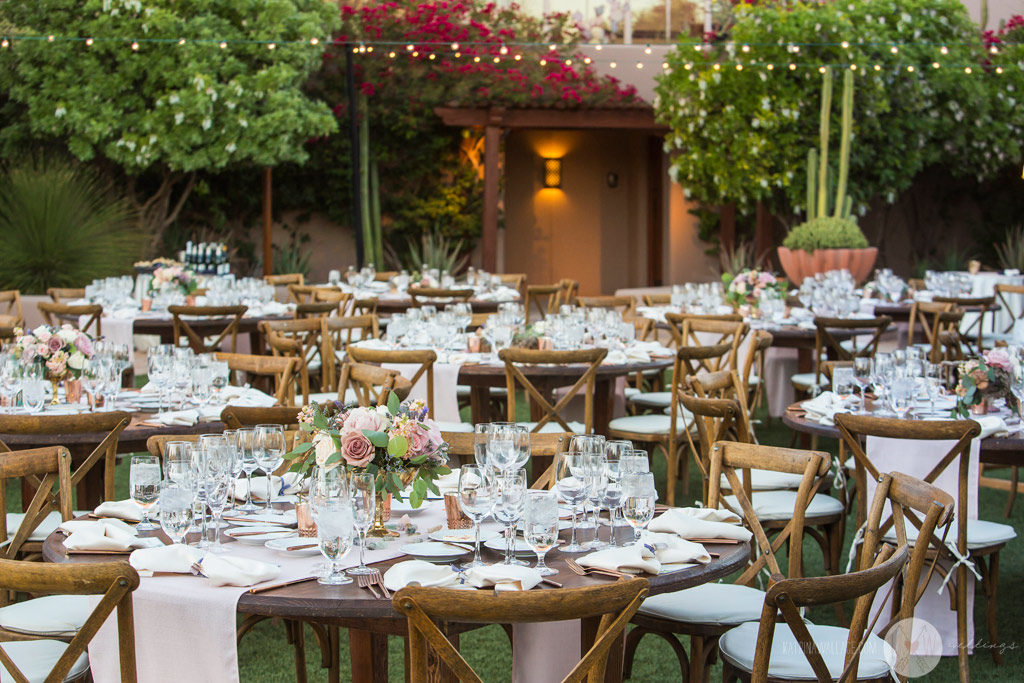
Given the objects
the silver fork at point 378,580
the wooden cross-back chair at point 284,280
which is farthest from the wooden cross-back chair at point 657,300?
the silver fork at point 378,580

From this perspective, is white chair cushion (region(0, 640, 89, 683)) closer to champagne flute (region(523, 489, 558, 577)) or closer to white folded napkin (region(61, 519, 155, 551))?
white folded napkin (region(61, 519, 155, 551))

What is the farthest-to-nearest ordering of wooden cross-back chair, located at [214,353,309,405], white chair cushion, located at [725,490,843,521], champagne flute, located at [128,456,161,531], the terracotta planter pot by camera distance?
the terracotta planter pot → wooden cross-back chair, located at [214,353,309,405] → white chair cushion, located at [725,490,843,521] → champagne flute, located at [128,456,161,531]

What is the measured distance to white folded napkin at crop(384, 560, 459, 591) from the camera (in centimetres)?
246

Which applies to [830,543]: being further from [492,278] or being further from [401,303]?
[492,278]

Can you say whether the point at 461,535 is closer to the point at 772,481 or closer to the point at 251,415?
the point at 251,415

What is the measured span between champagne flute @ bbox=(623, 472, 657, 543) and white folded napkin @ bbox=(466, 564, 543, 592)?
1.17 feet

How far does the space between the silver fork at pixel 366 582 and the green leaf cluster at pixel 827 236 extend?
1088 centimetres

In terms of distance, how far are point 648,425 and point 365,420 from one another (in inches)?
136

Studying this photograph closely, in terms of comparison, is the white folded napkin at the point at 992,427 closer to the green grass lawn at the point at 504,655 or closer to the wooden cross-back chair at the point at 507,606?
the green grass lawn at the point at 504,655

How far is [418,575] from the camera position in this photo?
249 centimetres

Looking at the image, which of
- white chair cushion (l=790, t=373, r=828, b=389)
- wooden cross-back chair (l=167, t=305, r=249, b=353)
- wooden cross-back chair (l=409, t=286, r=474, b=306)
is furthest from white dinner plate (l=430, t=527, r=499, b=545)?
wooden cross-back chair (l=409, t=286, r=474, b=306)

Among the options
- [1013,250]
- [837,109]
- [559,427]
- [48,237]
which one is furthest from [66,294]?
[1013,250]

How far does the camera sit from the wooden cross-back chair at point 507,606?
82.4 inches

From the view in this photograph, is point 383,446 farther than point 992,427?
No
